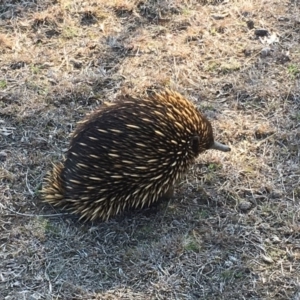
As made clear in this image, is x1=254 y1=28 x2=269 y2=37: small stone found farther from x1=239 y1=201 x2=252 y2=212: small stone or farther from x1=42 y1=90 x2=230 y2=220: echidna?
x1=239 y1=201 x2=252 y2=212: small stone

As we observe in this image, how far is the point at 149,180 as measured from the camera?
3.79 metres

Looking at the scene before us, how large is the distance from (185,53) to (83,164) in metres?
1.72

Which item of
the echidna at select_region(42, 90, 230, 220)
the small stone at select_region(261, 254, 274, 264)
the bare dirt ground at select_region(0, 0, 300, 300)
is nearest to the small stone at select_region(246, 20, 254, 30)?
the bare dirt ground at select_region(0, 0, 300, 300)

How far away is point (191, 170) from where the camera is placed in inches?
166

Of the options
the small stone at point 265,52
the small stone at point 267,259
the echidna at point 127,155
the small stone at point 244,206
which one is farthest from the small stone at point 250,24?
the small stone at point 267,259

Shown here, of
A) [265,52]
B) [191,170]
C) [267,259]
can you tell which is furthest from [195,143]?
[265,52]

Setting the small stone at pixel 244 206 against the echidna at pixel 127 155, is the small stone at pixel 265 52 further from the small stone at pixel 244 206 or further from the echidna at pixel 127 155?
the small stone at pixel 244 206

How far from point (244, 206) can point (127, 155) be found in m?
0.81

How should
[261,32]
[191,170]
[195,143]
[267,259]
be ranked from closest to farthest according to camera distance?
1. [267,259]
2. [195,143]
3. [191,170]
4. [261,32]

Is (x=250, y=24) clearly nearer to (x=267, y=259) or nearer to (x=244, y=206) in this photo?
(x=244, y=206)

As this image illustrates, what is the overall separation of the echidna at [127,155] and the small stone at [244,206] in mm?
411

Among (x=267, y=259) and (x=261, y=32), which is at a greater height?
(x=261, y=32)

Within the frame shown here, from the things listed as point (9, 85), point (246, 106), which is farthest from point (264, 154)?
point (9, 85)

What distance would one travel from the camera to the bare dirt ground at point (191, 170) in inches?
142
